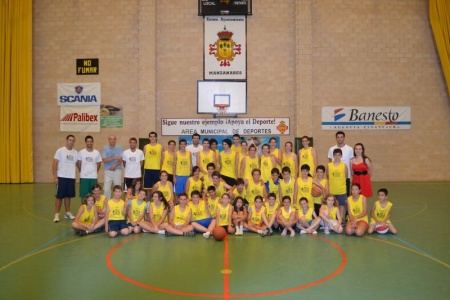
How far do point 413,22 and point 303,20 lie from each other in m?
4.10

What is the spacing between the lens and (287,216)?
24.6 ft

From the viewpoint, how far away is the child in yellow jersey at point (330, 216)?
7367 millimetres

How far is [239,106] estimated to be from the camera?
46.2 feet

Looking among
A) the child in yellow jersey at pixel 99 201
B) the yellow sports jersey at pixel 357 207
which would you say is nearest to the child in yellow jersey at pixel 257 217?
the yellow sports jersey at pixel 357 207

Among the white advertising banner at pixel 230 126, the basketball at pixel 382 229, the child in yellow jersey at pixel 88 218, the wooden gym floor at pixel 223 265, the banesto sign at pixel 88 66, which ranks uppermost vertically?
the banesto sign at pixel 88 66

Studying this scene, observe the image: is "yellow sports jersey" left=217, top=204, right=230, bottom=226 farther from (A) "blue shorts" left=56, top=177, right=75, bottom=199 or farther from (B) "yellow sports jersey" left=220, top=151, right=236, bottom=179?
(A) "blue shorts" left=56, top=177, right=75, bottom=199

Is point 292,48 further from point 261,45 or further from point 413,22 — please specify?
point 413,22

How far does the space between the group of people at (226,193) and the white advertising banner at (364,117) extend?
5.77m

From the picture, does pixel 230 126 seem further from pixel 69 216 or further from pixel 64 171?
pixel 69 216

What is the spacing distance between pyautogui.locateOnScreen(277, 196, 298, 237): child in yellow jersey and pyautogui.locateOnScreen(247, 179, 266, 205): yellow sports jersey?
0.67 meters

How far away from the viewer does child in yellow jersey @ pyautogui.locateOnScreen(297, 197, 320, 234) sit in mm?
7328

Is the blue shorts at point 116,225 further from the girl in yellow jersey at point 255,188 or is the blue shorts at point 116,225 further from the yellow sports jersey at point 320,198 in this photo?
the yellow sports jersey at point 320,198

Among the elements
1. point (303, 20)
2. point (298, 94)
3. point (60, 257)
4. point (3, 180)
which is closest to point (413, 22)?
point (303, 20)

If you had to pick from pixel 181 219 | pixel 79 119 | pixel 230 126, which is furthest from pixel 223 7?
pixel 181 219
